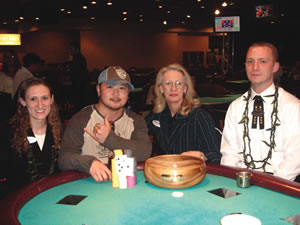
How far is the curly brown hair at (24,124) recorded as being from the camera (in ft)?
8.07

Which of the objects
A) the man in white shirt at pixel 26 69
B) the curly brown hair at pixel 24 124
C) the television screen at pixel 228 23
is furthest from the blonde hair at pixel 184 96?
the television screen at pixel 228 23

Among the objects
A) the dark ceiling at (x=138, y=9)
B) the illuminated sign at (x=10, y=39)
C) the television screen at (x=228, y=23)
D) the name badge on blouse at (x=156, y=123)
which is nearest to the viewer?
the name badge on blouse at (x=156, y=123)

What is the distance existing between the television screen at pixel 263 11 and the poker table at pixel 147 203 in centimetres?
1176

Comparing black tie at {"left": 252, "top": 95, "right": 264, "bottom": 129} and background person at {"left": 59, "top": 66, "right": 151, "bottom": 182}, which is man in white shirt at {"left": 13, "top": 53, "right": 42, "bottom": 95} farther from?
black tie at {"left": 252, "top": 95, "right": 264, "bottom": 129}

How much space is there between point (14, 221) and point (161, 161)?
81 cm

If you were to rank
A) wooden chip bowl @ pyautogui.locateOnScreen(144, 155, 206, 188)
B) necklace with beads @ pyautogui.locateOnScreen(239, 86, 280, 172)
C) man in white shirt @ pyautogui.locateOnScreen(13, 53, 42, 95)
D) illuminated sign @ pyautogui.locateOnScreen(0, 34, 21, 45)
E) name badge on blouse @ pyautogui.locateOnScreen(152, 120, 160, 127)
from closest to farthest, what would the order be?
wooden chip bowl @ pyautogui.locateOnScreen(144, 155, 206, 188), necklace with beads @ pyautogui.locateOnScreen(239, 86, 280, 172), name badge on blouse @ pyautogui.locateOnScreen(152, 120, 160, 127), man in white shirt @ pyautogui.locateOnScreen(13, 53, 42, 95), illuminated sign @ pyautogui.locateOnScreen(0, 34, 21, 45)

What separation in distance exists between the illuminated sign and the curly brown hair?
51.7 ft

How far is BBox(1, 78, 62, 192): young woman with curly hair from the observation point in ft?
8.04

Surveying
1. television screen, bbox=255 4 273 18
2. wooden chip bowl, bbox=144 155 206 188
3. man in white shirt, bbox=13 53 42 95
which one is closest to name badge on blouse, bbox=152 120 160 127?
wooden chip bowl, bbox=144 155 206 188

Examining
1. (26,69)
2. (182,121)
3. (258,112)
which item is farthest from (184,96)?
(26,69)

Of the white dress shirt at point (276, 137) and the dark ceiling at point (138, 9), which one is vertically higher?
the dark ceiling at point (138, 9)

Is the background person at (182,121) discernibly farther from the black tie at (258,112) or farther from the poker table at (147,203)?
the poker table at (147,203)

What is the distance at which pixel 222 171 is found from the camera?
79.3 inches

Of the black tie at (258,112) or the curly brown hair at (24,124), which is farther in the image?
the black tie at (258,112)
